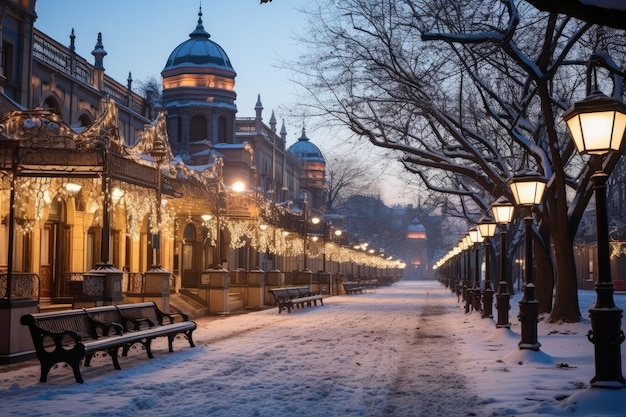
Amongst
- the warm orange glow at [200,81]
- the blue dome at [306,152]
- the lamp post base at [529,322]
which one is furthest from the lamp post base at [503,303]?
the blue dome at [306,152]

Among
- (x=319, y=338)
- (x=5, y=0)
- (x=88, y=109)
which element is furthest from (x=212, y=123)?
(x=319, y=338)

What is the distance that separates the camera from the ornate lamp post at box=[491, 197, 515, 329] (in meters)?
17.9

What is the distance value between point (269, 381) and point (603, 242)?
5189 millimetres

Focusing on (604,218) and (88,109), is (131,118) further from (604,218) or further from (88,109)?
(604,218)

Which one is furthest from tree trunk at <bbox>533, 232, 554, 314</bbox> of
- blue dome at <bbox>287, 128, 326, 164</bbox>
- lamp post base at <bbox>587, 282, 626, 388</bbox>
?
blue dome at <bbox>287, 128, 326, 164</bbox>

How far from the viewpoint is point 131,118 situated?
135 ft

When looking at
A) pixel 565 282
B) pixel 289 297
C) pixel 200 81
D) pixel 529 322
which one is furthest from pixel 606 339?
pixel 200 81

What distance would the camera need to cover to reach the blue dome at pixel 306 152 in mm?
105562

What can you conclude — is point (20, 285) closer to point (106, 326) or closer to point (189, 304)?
point (106, 326)

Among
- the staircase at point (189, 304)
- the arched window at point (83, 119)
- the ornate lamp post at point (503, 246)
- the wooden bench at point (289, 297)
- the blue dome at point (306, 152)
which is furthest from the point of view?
the blue dome at point (306, 152)

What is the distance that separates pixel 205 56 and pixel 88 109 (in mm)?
29063

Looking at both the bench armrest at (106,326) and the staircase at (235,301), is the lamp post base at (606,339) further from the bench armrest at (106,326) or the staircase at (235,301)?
the staircase at (235,301)

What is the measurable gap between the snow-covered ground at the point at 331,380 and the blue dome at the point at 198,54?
45.8m

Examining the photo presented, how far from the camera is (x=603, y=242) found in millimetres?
9594
